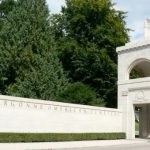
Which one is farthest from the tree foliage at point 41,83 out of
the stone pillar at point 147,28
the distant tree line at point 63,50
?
the stone pillar at point 147,28

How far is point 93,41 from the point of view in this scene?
44.4 meters

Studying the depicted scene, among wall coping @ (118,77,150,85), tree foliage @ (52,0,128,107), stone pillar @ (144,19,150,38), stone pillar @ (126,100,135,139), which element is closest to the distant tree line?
tree foliage @ (52,0,128,107)

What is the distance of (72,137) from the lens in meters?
28.0

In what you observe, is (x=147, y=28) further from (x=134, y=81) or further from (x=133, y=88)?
(x=133, y=88)

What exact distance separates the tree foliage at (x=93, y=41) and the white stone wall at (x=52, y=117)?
9.02 meters

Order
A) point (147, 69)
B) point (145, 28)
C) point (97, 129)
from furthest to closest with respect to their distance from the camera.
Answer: point (147, 69), point (145, 28), point (97, 129)

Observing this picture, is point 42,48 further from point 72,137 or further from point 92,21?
point 72,137

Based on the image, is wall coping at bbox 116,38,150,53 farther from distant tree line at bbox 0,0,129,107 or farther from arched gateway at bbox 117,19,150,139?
distant tree line at bbox 0,0,129,107

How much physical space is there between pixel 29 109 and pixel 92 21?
71.0 feet

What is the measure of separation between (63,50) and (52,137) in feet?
63.4

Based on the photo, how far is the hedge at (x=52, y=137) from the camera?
2357 cm

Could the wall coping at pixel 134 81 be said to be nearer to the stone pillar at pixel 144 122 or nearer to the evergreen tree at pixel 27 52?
the stone pillar at pixel 144 122

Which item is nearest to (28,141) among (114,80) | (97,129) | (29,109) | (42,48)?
→ (29,109)

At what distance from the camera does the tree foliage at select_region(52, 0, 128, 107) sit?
42.7 metres
